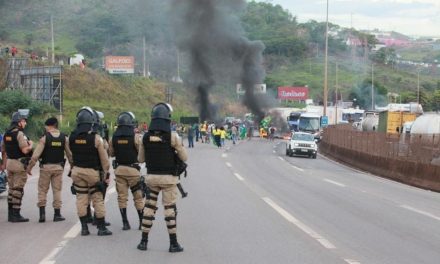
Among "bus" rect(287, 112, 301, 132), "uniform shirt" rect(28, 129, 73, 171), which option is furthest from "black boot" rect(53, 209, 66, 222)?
"bus" rect(287, 112, 301, 132)

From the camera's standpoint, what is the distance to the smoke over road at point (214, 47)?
51.6m

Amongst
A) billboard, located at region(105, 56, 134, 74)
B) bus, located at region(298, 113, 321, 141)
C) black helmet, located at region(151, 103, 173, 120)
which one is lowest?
bus, located at region(298, 113, 321, 141)

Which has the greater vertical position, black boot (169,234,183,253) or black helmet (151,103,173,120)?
black helmet (151,103,173,120)

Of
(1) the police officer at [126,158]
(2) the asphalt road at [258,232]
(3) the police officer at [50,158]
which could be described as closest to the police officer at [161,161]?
(2) the asphalt road at [258,232]

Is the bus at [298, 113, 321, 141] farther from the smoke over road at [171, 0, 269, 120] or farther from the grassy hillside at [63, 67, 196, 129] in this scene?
the grassy hillside at [63, 67, 196, 129]

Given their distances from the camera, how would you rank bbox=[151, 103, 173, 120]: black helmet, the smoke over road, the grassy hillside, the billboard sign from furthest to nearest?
the grassy hillside, the billboard sign, the smoke over road, bbox=[151, 103, 173, 120]: black helmet

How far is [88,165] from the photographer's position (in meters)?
10.3

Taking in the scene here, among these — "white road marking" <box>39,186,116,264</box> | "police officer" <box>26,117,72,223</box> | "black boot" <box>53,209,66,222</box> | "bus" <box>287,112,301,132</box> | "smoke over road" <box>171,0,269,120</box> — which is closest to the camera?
"white road marking" <box>39,186,116,264</box>

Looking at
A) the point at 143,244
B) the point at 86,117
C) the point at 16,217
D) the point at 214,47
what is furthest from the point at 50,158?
the point at 214,47

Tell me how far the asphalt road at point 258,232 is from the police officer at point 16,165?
1.17 ft

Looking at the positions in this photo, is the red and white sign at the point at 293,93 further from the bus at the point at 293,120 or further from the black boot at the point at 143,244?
the black boot at the point at 143,244

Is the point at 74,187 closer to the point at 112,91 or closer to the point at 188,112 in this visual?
the point at 112,91

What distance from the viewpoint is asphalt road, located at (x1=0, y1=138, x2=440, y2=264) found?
8820mm

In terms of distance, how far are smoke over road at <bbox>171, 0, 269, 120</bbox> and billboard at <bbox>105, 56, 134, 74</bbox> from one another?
57.9 ft
